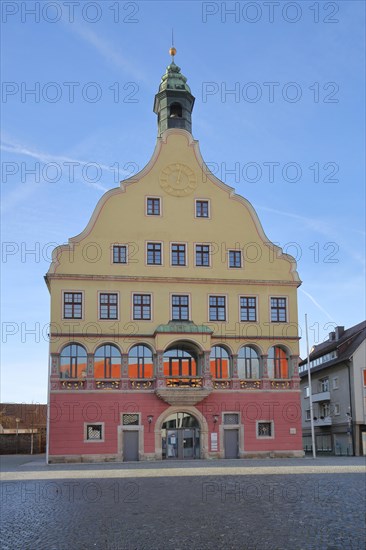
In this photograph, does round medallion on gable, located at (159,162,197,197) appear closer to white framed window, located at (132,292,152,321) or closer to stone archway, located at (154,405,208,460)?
white framed window, located at (132,292,152,321)

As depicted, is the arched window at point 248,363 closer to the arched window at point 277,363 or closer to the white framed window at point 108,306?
the arched window at point 277,363

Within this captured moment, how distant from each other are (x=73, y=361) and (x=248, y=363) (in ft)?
37.3

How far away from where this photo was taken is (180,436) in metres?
46.0

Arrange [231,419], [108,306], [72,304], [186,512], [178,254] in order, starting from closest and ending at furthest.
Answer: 1. [186,512]
2. [72,304]
3. [231,419]
4. [108,306]
5. [178,254]

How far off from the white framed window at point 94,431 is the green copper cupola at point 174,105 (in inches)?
841

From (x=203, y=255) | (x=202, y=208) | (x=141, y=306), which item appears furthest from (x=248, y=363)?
(x=202, y=208)

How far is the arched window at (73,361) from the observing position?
45031 millimetres

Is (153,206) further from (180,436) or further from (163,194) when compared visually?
(180,436)

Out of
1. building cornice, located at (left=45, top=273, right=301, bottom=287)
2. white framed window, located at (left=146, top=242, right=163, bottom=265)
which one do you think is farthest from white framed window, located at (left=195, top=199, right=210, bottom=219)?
building cornice, located at (left=45, top=273, right=301, bottom=287)

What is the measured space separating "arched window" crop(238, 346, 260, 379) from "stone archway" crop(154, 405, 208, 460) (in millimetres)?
3871

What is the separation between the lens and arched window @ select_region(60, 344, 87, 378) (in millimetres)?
45031

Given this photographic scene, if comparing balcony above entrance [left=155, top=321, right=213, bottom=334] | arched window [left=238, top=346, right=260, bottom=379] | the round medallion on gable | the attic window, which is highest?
the attic window

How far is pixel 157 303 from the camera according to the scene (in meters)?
47.0

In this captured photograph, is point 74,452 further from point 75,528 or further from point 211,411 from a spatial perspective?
point 75,528
